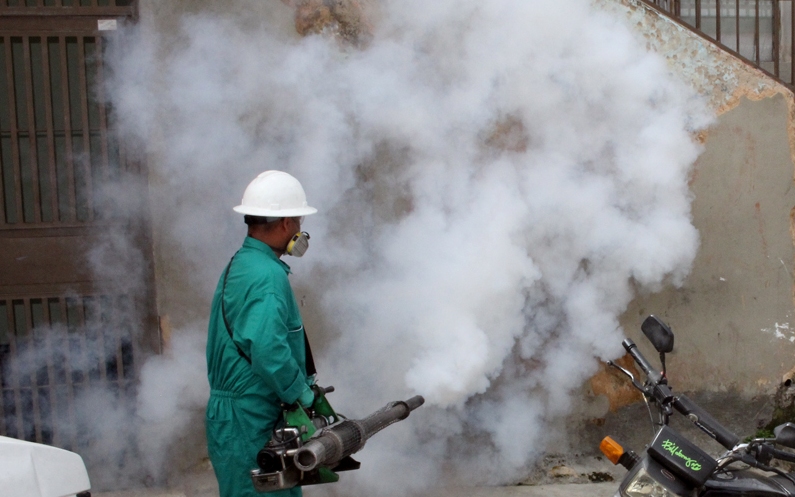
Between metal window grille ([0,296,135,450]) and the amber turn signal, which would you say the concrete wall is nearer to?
the amber turn signal

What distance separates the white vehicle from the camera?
255 cm

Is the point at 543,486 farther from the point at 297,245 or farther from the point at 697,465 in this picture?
the point at 297,245

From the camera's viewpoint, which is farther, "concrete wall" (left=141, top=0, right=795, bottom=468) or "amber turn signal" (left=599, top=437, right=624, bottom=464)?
"concrete wall" (left=141, top=0, right=795, bottom=468)

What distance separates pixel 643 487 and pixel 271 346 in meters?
1.45

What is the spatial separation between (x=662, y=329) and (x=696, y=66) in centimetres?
271

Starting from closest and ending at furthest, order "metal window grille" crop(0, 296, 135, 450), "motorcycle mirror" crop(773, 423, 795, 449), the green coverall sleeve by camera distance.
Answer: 1. "motorcycle mirror" crop(773, 423, 795, 449)
2. the green coverall sleeve
3. "metal window grille" crop(0, 296, 135, 450)

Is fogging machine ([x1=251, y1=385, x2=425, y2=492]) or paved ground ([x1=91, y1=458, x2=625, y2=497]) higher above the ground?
fogging machine ([x1=251, y1=385, x2=425, y2=492])

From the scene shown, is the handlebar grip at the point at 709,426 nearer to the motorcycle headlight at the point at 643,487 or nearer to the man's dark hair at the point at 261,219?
the motorcycle headlight at the point at 643,487

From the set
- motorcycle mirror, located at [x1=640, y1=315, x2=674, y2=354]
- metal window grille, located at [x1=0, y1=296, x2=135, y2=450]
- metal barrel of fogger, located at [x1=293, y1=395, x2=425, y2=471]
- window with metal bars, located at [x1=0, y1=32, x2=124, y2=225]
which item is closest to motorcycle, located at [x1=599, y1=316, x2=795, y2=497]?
motorcycle mirror, located at [x1=640, y1=315, x2=674, y2=354]

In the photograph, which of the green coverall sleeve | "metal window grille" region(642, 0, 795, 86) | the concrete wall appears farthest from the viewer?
"metal window grille" region(642, 0, 795, 86)

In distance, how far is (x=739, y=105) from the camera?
4891mm

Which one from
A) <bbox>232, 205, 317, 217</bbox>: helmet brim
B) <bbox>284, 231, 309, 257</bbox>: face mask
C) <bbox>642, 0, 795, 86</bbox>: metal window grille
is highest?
<bbox>642, 0, 795, 86</bbox>: metal window grille

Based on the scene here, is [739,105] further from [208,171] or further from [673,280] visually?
[208,171]

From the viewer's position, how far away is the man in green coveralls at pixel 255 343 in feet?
9.66
